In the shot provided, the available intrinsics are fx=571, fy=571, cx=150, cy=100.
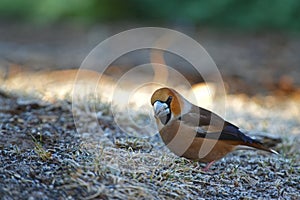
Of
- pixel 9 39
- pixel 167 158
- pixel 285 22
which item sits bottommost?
pixel 167 158

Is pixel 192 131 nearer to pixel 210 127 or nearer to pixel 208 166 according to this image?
pixel 210 127

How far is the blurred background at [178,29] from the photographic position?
10586 mm

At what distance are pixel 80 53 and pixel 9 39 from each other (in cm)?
272

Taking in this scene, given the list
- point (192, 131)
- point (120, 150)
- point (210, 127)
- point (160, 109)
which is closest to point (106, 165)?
point (120, 150)

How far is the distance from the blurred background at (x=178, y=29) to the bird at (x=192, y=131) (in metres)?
4.31

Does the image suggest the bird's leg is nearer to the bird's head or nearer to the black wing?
the black wing

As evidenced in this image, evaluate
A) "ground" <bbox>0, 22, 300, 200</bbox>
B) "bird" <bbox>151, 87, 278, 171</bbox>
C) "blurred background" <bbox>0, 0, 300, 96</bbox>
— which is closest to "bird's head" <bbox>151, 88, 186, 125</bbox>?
"bird" <bbox>151, 87, 278, 171</bbox>

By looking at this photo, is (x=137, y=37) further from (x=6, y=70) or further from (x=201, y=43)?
(x=6, y=70)

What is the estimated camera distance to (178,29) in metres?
14.4

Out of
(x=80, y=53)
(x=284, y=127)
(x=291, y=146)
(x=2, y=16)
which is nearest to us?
(x=291, y=146)

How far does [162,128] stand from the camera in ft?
15.8

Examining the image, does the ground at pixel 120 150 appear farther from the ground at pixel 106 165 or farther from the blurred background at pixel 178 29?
the blurred background at pixel 178 29

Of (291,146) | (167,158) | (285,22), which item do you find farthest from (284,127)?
(285,22)

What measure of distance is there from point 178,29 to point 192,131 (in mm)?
9866
